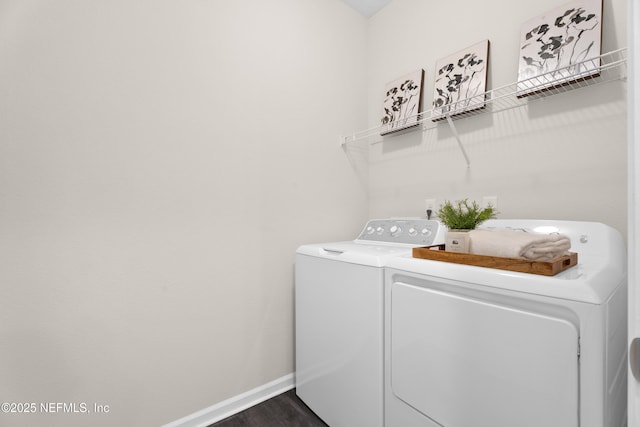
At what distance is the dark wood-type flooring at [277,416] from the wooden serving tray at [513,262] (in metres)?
1.13

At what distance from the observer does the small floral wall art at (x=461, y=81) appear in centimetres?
155

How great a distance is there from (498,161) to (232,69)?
151cm

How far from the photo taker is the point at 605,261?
974 millimetres

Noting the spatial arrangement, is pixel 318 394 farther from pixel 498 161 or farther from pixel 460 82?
pixel 460 82

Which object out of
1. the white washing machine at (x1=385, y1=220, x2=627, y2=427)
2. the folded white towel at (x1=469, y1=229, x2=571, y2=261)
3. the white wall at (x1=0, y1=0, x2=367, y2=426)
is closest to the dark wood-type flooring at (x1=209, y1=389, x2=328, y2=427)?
the white wall at (x1=0, y1=0, x2=367, y2=426)

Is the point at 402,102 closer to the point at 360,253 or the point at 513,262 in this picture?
the point at 360,253

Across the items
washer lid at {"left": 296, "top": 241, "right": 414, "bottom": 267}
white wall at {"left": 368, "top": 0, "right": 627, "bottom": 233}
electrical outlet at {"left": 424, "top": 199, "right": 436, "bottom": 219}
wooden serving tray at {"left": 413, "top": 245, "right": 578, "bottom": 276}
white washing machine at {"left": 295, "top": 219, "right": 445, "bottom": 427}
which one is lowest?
white washing machine at {"left": 295, "top": 219, "right": 445, "bottom": 427}

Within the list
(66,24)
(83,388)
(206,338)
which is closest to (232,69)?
(66,24)

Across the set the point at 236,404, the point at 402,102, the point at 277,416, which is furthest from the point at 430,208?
the point at 236,404

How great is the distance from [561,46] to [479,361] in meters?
1.37

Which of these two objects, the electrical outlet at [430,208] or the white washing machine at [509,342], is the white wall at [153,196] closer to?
the electrical outlet at [430,208]

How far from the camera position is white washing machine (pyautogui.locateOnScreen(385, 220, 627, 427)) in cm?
71

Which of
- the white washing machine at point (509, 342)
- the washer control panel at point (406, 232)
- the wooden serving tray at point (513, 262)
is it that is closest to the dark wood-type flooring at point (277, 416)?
the white washing machine at point (509, 342)

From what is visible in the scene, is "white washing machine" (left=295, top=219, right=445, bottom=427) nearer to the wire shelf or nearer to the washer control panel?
the washer control panel
